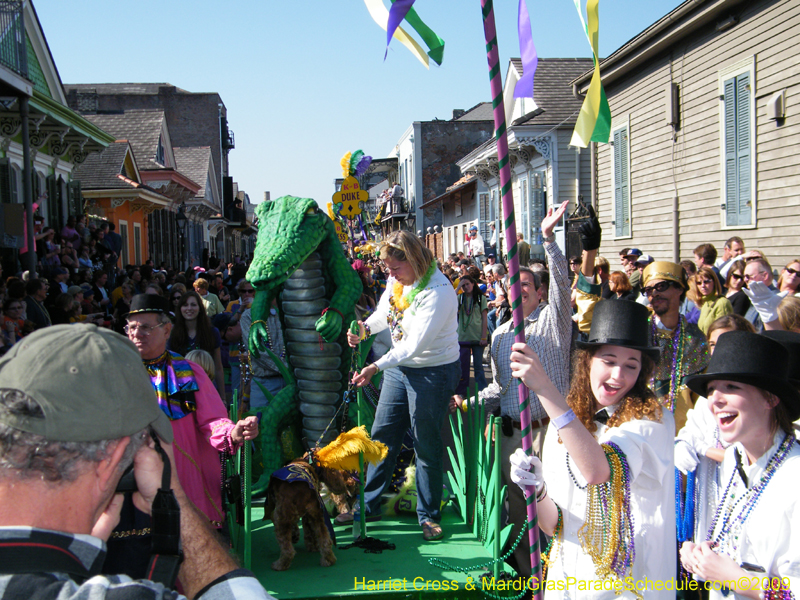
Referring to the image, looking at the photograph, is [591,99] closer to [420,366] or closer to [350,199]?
[420,366]

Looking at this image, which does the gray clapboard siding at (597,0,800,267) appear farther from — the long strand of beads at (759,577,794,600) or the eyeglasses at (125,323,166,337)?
the eyeglasses at (125,323,166,337)

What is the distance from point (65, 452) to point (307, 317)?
2.86 meters

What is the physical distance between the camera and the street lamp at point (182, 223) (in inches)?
860

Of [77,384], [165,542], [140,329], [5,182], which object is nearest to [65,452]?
[77,384]

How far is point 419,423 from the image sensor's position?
3.91m

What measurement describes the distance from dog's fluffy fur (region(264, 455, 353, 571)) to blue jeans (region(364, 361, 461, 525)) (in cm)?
56

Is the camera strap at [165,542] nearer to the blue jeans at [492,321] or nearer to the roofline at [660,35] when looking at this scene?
the blue jeans at [492,321]

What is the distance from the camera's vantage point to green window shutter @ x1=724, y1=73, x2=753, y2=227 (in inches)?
379

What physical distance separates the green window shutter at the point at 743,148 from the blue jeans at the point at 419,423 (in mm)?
7613

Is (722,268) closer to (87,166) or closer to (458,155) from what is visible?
(87,166)

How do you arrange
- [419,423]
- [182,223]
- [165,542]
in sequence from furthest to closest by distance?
1. [182,223]
2. [419,423]
3. [165,542]

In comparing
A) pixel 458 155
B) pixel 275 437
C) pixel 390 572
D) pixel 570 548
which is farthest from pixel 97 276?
pixel 458 155

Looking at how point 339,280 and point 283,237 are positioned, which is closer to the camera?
point 283,237

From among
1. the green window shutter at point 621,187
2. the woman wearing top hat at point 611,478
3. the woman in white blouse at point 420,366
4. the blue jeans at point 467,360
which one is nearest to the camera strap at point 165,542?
the woman wearing top hat at point 611,478
